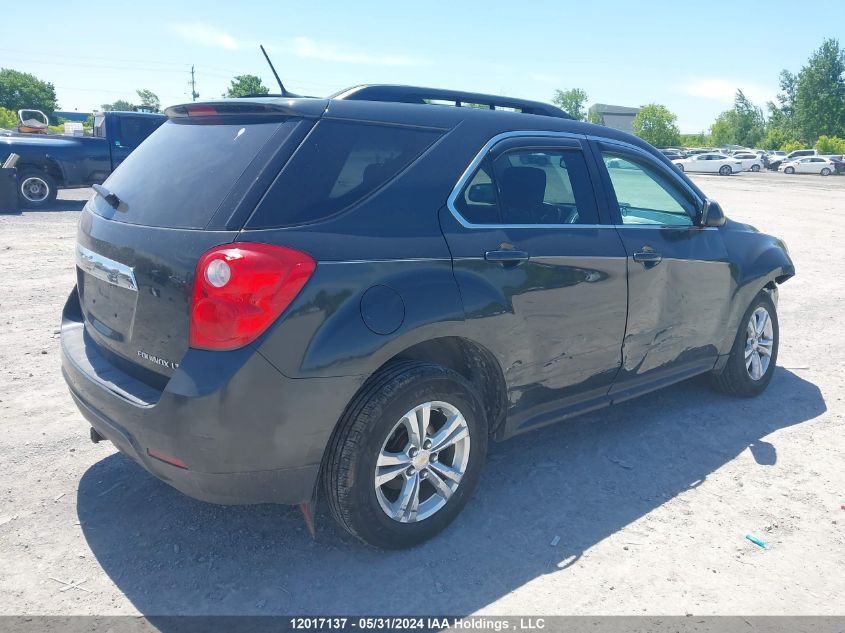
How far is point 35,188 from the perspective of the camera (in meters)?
14.9

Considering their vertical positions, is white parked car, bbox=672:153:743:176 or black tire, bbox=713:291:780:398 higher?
white parked car, bbox=672:153:743:176

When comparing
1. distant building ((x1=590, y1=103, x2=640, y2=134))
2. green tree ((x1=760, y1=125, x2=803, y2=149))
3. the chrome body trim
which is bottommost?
the chrome body trim

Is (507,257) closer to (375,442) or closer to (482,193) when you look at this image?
(482,193)

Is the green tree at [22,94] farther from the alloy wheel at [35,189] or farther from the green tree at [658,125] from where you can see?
the alloy wheel at [35,189]

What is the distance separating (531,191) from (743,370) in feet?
7.98

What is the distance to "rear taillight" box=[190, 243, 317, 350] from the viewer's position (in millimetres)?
2537

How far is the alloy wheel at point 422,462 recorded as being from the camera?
3016 mm

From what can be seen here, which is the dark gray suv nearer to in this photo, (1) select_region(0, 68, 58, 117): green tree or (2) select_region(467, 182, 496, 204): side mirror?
(2) select_region(467, 182, 496, 204): side mirror

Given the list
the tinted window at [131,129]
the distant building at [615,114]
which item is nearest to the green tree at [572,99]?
the distant building at [615,114]

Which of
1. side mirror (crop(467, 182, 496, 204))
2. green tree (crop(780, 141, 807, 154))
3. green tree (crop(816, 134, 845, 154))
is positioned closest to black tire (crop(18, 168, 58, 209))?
side mirror (crop(467, 182, 496, 204))

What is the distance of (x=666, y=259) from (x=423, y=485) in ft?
6.62

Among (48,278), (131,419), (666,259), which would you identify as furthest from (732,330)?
(48,278)

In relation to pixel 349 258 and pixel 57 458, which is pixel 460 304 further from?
pixel 57 458

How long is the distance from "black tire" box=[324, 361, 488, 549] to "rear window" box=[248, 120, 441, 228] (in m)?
0.74
